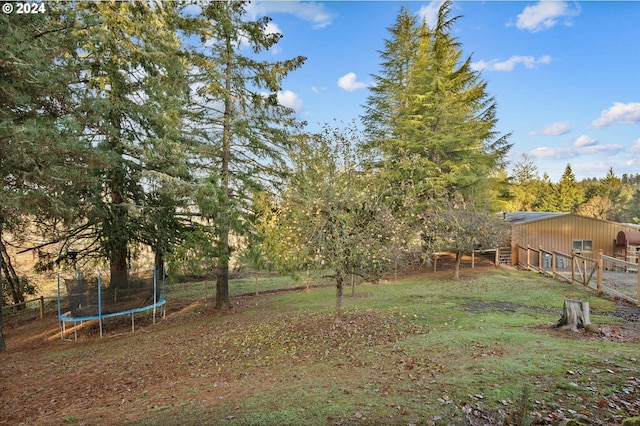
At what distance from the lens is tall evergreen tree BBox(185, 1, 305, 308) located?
1193 cm

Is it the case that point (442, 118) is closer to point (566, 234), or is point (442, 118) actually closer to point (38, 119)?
point (566, 234)

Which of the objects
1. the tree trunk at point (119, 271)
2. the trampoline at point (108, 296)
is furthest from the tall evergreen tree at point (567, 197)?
the tree trunk at point (119, 271)

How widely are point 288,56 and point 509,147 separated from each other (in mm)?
15559

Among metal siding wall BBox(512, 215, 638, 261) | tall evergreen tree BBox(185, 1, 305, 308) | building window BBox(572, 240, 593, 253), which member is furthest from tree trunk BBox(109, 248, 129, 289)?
building window BBox(572, 240, 593, 253)

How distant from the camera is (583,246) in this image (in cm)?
2475

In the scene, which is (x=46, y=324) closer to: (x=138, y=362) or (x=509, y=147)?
(x=138, y=362)

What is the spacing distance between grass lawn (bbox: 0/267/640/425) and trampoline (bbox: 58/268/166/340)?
810 millimetres

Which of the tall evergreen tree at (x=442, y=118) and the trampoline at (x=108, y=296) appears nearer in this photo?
the trampoline at (x=108, y=296)

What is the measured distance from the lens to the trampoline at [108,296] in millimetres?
11859

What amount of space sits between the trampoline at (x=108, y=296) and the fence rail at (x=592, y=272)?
1695cm

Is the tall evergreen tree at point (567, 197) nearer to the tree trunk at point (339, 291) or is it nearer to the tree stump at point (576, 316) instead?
the tree stump at point (576, 316)

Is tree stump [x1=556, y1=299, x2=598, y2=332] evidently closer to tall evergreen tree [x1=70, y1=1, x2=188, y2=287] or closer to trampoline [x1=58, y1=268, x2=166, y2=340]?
tall evergreen tree [x1=70, y1=1, x2=188, y2=287]

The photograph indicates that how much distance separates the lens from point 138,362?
336 inches

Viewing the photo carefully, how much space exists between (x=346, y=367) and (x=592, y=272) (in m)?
12.8
